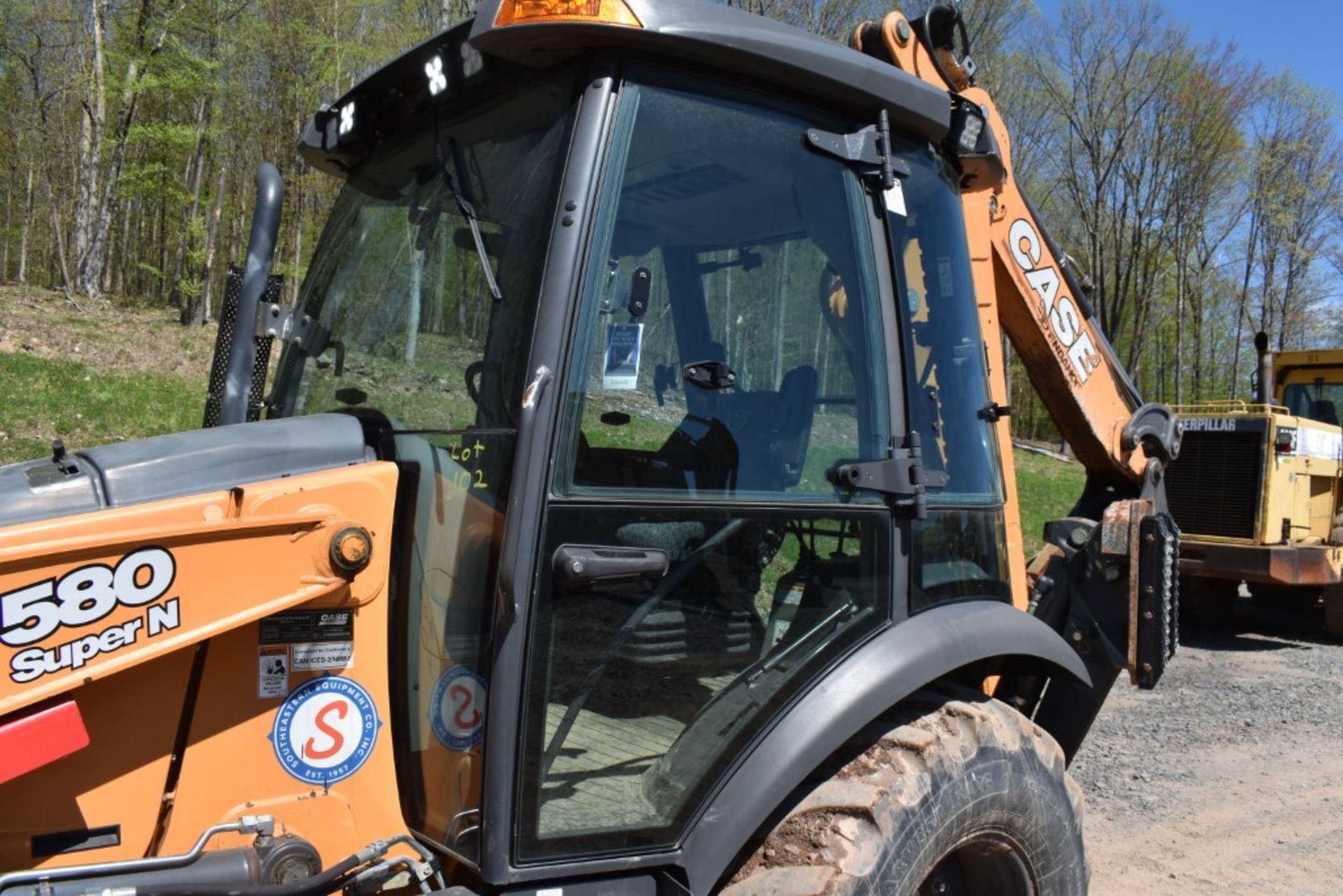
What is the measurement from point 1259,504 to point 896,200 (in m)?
8.70

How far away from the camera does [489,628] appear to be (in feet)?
7.07

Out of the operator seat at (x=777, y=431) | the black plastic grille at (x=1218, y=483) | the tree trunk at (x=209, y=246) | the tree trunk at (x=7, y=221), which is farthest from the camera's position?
the tree trunk at (x=7, y=221)

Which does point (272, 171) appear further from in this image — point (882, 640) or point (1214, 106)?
point (1214, 106)

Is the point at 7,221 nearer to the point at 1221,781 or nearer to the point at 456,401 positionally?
the point at 1221,781

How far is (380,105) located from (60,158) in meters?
33.6

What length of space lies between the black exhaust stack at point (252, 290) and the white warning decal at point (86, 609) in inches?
32.2

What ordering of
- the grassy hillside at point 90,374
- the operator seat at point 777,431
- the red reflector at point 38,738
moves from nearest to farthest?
1. the red reflector at point 38,738
2. the operator seat at point 777,431
3. the grassy hillside at point 90,374

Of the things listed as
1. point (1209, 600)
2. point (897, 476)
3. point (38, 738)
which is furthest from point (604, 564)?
point (1209, 600)

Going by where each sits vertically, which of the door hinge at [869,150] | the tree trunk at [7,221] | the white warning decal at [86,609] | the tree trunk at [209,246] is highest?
the tree trunk at [7,221]

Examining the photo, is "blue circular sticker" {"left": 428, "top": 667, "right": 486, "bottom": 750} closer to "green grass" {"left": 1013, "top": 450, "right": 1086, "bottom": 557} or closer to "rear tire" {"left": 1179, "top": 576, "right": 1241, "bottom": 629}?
"green grass" {"left": 1013, "top": 450, "right": 1086, "bottom": 557}

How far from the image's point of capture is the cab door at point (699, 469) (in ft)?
7.26

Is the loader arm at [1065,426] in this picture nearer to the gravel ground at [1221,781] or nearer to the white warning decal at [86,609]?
the gravel ground at [1221,781]

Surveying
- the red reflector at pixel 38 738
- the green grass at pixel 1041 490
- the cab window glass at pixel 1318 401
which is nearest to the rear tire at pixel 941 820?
the red reflector at pixel 38 738

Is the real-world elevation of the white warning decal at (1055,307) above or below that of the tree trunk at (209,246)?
below
